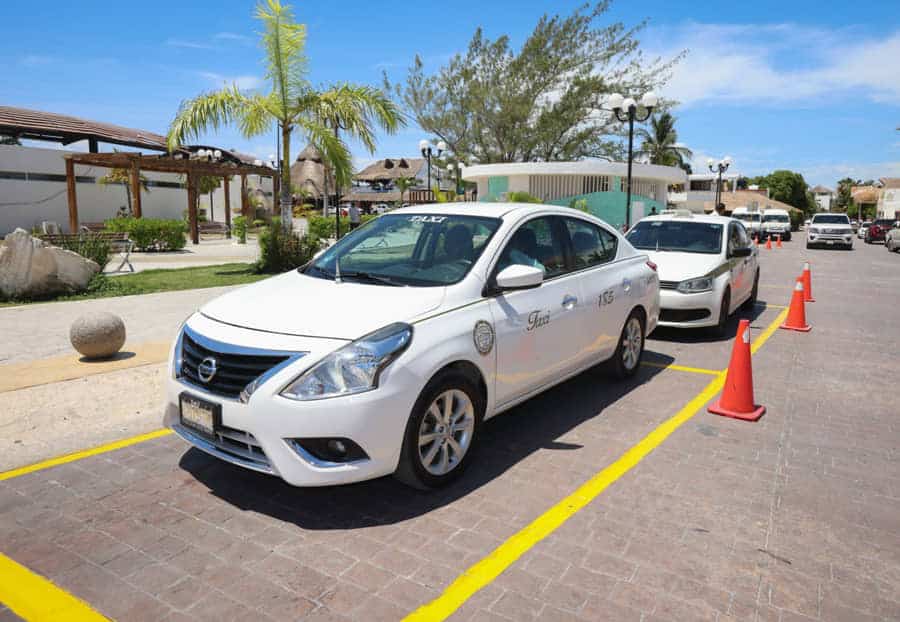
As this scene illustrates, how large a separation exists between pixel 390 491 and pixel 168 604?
4.74 feet

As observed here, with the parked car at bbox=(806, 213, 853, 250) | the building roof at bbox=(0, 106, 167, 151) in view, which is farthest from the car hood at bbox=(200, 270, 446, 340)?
the parked car at bbox=(806, 213, 853, 250)

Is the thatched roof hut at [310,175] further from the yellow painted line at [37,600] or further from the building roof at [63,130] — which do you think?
the yellow painted line at [37,600]

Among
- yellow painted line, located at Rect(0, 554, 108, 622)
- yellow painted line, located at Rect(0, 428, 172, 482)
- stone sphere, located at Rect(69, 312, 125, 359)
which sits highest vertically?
stone sphere, located at Rect(69, 312, 125, 359)

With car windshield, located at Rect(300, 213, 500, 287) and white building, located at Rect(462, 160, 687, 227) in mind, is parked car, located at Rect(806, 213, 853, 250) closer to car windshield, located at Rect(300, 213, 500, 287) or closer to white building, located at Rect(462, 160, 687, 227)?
white building, located at Rect(462, 160, 687, 227)

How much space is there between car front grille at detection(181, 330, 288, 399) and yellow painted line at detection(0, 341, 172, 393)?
3.29 meters

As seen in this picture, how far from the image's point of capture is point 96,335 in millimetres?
6727

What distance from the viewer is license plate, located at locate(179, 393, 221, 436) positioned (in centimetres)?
348

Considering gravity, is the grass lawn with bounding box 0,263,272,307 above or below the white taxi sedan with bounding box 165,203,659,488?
below

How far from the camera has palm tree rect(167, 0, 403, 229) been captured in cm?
1466

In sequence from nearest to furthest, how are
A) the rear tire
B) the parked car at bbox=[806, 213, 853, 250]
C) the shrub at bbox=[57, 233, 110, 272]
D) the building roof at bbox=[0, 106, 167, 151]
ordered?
the rear tire, the shrub at bbox=[57, 233, 110, 272], the building roof at bbox=[0, 106, 167, 151], the parked car at bbox=[806, 213, 853, 250]

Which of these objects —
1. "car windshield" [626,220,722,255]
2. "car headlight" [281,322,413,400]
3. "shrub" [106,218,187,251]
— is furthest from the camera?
"shrub" [106,218,187,251]

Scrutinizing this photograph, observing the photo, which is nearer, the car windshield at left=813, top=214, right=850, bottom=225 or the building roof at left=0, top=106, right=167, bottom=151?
the building roof at left=0, top=106, right=167, bottom=151

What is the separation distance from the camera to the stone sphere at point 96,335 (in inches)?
264

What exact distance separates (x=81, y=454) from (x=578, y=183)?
93.8 ft
